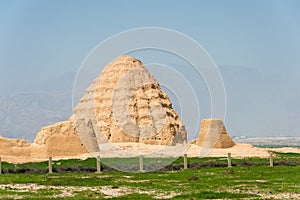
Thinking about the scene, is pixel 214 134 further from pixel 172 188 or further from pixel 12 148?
pixel 172 188

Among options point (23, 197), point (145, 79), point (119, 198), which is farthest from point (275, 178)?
point (145, 79)

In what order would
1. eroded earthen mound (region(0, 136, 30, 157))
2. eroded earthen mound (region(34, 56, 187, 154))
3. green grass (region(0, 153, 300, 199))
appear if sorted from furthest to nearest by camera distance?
eroded earthen mound (region(34, 56, 187, 154))
eroded earthen mound (region(0, 136, 30, 157))
green grass (region(0, 153, 300, 199))

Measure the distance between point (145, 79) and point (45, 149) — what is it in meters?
50.5

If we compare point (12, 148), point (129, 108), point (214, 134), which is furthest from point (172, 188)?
point (129, 108)

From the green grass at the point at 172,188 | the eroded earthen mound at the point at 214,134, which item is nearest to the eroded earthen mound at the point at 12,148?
the green grass at the point at 172,188

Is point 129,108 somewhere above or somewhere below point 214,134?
above

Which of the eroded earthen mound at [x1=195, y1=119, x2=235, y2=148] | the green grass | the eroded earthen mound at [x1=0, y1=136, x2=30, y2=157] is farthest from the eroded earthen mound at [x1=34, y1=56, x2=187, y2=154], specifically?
the green grass

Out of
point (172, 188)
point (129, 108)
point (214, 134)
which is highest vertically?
point (129, 108)

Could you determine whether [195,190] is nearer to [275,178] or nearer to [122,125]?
[275,178]

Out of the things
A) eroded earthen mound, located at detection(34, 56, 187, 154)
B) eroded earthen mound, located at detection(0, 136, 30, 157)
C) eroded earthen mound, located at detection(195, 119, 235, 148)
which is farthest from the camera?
eroded earthen mound, located at detection(34, 56, 187, 154)

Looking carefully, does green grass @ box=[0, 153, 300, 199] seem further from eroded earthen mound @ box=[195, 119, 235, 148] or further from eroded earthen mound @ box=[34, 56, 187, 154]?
eroded earthen mound @ box=[34, 56, 187, 154]

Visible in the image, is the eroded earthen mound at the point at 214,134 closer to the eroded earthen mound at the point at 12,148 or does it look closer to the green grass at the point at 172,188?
the eroded earthen mound at the point at 12,148

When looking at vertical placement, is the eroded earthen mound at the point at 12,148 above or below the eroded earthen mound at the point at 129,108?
A: below

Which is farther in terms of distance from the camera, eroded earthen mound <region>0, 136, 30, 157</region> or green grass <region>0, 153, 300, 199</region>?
eroded earthen mound <region>0, 136, 30, 157</region>
